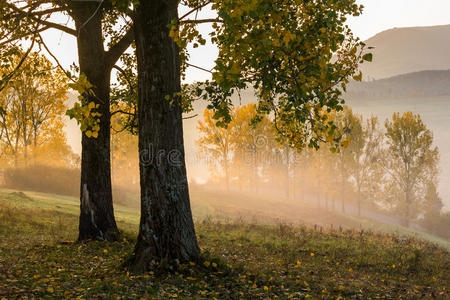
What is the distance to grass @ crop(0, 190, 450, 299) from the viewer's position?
5.97 metres

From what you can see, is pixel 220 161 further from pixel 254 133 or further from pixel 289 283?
pixel 289 283

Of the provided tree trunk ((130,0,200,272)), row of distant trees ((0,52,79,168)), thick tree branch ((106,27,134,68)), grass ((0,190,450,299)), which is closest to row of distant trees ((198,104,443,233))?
row of distant trees ((0,52,79,168))

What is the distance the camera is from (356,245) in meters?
12.9

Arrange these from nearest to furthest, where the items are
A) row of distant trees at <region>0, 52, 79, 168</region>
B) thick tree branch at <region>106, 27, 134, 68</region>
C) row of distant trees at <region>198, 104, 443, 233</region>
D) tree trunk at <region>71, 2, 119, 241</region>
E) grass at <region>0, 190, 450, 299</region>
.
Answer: grass at <region>0, 190, 450, 299</region> < tree trunk at <region>71, 2, 119, 241</region> < thick tree branch at <region>106, 27, 134, 68</region> < row of distant trees at <region>0, 52, 79, 168</region> < row of distant trees at <region>198, 104, 443, 233</region>

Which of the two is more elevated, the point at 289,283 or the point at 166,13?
the point at 166,13

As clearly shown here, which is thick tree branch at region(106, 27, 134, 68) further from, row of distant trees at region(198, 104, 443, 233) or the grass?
row of distant trees at region(198, 104, 443, 233)

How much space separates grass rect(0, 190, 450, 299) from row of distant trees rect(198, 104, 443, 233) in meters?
31.3

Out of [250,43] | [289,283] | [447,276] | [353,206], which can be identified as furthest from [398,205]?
[250,43]

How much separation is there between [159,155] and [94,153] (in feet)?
10.8

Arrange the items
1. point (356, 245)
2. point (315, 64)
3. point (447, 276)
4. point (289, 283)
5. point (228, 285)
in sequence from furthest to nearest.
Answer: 1. point (356, 245)
2. point (447, 276)
3. point (289, 283)
4. point (228, 285)
5. point (315, 64)

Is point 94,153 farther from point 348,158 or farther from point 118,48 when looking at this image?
point 348,158

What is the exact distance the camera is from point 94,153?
919 cm

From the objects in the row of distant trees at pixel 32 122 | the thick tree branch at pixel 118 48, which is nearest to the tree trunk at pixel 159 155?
the thick tree branch at pixel 118 48

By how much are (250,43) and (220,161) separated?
40916mm
